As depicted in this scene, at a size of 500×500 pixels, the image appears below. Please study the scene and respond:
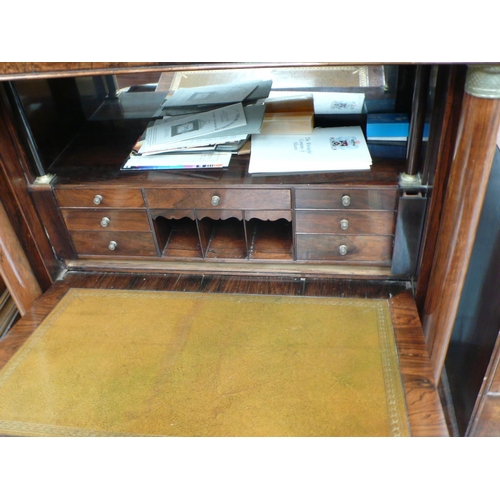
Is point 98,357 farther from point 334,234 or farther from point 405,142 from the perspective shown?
point 405,142

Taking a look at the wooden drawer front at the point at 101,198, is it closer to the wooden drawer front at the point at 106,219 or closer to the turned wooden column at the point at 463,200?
the wooden drawer front at the point at 106,219

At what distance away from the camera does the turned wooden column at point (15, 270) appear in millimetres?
1166

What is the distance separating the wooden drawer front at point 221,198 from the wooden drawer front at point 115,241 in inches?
4.5

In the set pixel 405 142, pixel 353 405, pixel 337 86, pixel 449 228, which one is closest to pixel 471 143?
pixel 449 228

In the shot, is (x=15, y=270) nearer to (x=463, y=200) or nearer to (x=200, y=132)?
(x=200, y=132)

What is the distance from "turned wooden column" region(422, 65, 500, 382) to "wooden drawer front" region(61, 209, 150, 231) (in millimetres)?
657

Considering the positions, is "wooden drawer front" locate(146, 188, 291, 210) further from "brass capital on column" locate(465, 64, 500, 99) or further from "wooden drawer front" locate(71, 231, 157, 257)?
"brass capital on column" locate(465, 64, 500, 99)

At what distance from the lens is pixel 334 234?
1169 millimetres

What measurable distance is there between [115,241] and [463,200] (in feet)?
2.60

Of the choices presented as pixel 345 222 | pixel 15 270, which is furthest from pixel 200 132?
pixel 15 270

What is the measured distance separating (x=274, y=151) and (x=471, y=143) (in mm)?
449

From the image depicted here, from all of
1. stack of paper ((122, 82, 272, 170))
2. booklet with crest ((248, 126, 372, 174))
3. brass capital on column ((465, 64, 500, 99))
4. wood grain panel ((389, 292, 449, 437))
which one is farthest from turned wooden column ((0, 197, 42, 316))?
brass capital on column ((465, 64, 500, 99))

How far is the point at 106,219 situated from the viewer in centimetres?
121

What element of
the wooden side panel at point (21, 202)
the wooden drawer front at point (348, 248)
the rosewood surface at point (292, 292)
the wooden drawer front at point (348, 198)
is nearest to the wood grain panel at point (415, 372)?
the rosewood surface at point (292, 292)
